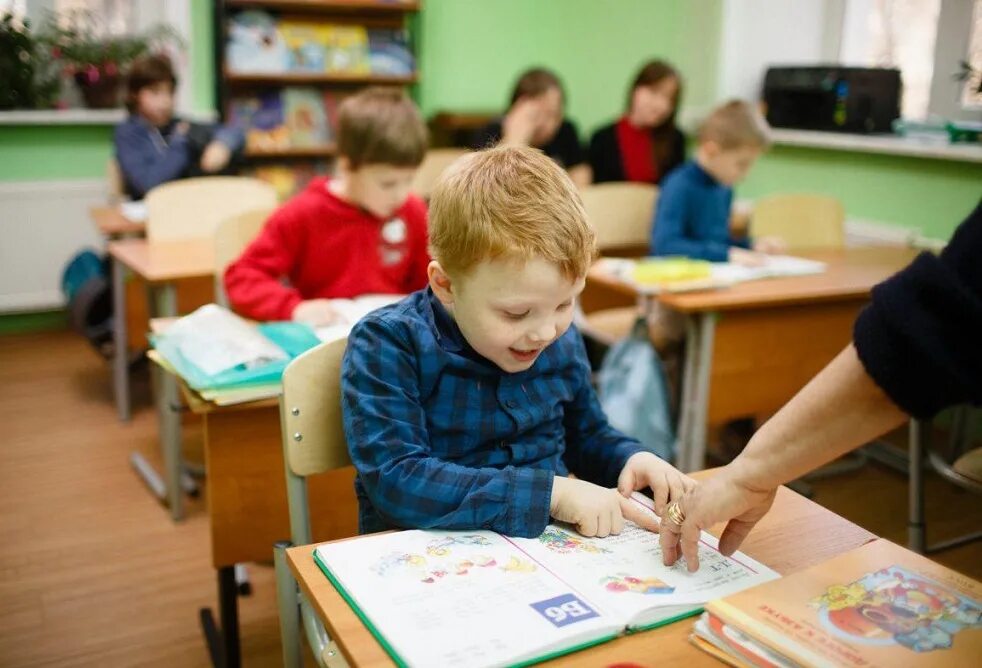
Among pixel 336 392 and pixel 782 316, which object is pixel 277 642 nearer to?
pixel 336 392

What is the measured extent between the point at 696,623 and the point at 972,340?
350mm

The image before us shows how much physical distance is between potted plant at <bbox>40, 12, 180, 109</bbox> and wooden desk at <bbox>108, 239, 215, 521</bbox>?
5.29ft

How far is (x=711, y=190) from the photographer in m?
3.19

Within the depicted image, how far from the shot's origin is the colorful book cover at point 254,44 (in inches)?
181

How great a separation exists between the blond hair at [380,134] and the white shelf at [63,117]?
2.78m

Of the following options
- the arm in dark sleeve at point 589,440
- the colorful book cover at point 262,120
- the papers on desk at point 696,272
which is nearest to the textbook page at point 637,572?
the arm in dark sleeve at point 589,440

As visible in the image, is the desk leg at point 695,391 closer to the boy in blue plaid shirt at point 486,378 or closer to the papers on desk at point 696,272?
the papers on desk at point 696,272

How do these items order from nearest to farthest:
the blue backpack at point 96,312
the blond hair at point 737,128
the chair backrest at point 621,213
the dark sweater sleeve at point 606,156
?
the blond hair at point 737,128 → the chair backrest at point 621,213 → the blue backpack at point 96,312 → the dark sweater sleeve at point 606,156

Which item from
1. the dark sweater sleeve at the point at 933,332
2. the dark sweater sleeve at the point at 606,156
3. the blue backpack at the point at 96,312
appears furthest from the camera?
the dark sweater sleeve at the point at 606,156

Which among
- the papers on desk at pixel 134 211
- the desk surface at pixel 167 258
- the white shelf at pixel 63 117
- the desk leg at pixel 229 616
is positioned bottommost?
the desk leg at pixel 229 616

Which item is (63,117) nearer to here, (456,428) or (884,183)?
(884,183)

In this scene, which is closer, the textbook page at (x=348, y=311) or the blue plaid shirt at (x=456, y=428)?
the blue plaid shirt at (x=456, y=428)

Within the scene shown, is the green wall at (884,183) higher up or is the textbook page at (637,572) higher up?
the green wall at (884,183)

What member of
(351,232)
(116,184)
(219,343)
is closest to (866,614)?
(219,343)
